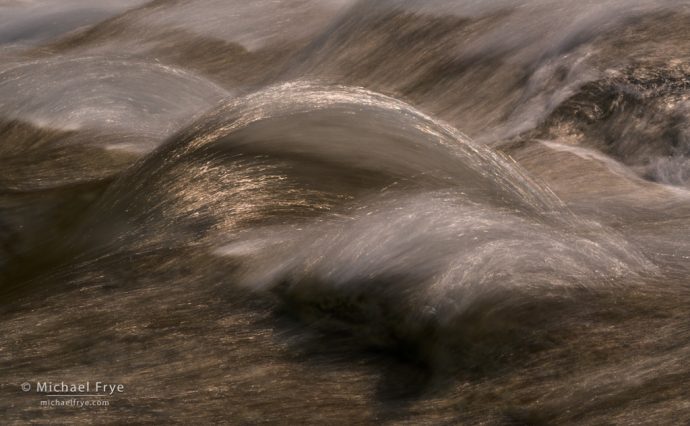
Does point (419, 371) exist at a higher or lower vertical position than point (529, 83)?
lower

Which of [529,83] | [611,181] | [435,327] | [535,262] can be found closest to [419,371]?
[435,327]

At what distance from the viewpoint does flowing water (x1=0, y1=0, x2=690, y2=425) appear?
2.76m

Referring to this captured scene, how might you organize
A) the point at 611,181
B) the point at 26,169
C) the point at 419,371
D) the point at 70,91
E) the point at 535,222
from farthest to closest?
the point at 70,91, the point at 26,169, the point at 611,181, the point at 535,222, the point at 419,371

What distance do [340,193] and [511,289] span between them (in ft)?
2.21

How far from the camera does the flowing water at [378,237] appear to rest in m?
2.76

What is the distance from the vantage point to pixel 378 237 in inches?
121

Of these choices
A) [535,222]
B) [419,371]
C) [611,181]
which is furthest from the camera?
[611,181]

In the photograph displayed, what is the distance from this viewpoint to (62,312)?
325cm

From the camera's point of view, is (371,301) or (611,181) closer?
(371,301)

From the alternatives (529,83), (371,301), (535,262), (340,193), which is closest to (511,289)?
(535,262)

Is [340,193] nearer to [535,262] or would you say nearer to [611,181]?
[535,262]

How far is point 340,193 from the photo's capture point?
3.41 meters

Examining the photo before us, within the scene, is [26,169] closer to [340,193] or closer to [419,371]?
[340,193]

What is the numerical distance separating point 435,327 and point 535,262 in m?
0.29
